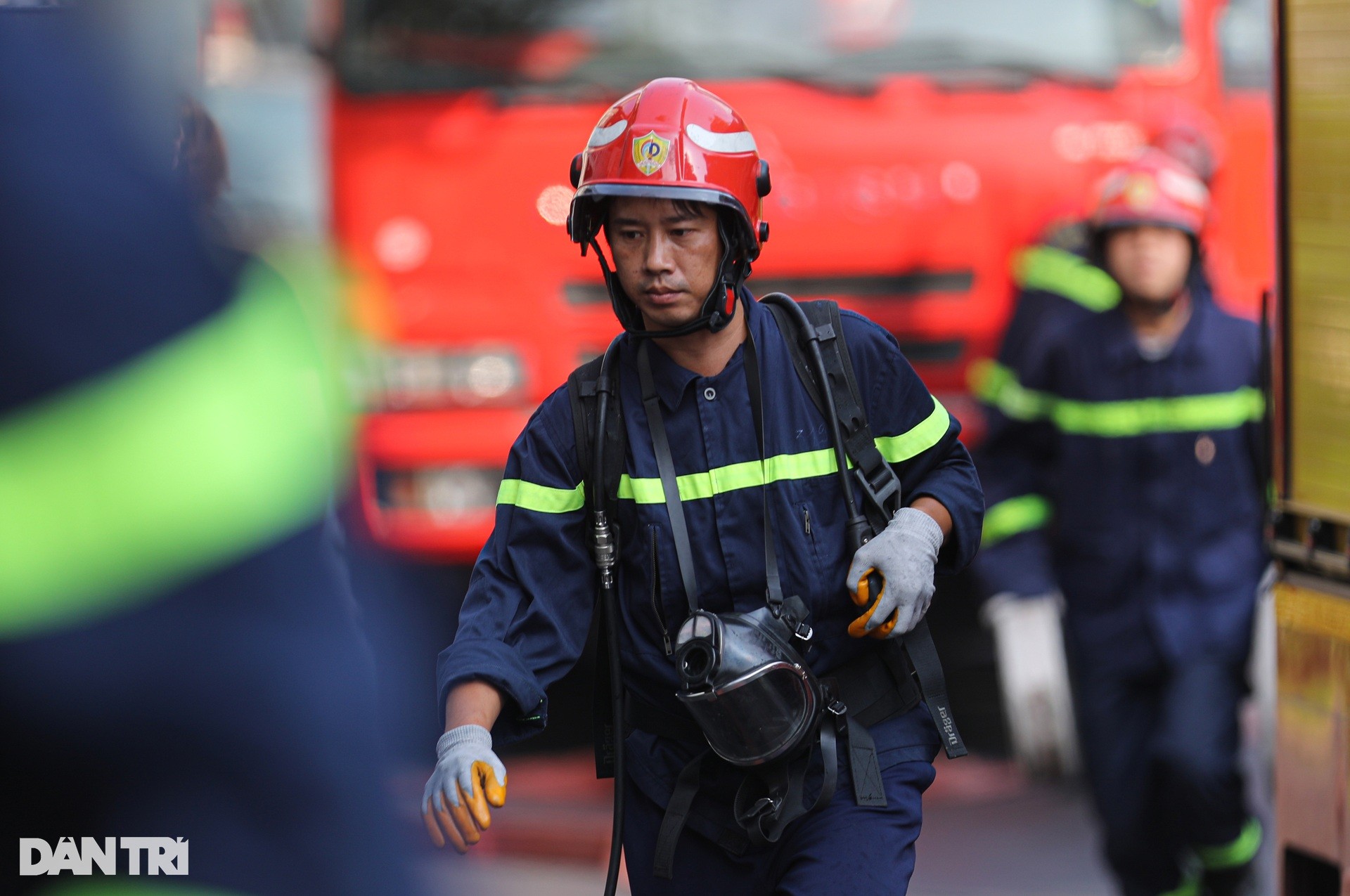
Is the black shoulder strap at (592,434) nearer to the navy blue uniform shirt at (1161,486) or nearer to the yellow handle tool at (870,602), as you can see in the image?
the yellow handle tool at (870,602)

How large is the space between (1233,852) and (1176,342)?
1335mm

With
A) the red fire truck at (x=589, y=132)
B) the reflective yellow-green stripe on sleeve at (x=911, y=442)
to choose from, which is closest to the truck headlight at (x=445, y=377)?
the red fire truck at (x=589, y=132)

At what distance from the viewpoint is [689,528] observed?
106 inches

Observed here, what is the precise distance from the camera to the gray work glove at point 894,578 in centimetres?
259

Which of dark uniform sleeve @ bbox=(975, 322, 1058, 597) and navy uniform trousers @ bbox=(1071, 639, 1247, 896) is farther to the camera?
dark uniform sleeve @ bbox=(975, 322, 1058, 597)

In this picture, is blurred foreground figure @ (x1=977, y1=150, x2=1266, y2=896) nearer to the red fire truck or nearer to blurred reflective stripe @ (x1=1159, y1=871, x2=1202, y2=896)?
blurred reflective stripe @ (x1=1159, y1=871, x2=1202, y2=896)

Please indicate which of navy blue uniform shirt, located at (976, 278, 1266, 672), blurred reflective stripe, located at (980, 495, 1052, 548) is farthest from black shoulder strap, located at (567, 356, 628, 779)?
blurred reflective stripe, located at (980, 495, 1052, 548)

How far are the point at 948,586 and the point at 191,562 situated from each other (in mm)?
5125

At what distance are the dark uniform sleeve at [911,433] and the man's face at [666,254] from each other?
0.93 feet

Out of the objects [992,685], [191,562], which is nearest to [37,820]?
[191,562]

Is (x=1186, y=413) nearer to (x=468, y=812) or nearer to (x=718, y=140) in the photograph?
(x=718, y=140)

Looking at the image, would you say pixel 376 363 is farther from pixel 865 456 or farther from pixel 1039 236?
pixel 865 456
